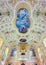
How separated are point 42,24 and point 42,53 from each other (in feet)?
8.31

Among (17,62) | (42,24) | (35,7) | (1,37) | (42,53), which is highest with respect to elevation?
(35,7)

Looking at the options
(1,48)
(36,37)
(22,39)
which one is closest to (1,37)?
(1,48)

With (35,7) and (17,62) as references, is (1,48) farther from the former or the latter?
(35,7)

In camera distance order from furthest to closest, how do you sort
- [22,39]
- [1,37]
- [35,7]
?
1. [22,39]
2. [1,37]
3. [35,7]

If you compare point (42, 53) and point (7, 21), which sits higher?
point (7, 21)

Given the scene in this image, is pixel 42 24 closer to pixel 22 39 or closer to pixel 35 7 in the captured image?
pixel 35 7

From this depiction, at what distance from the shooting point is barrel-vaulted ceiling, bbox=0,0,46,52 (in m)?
14.9

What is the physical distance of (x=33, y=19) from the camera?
1545cm

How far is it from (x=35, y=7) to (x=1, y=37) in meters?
4.13

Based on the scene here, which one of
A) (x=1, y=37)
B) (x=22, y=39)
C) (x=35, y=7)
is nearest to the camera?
(x=35, y=7)

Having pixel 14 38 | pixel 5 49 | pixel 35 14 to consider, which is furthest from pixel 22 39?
pixel 35 14

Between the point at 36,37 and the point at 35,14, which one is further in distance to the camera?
the point at 36,37

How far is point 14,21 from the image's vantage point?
15.8m

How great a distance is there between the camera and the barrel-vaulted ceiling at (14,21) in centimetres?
1494
